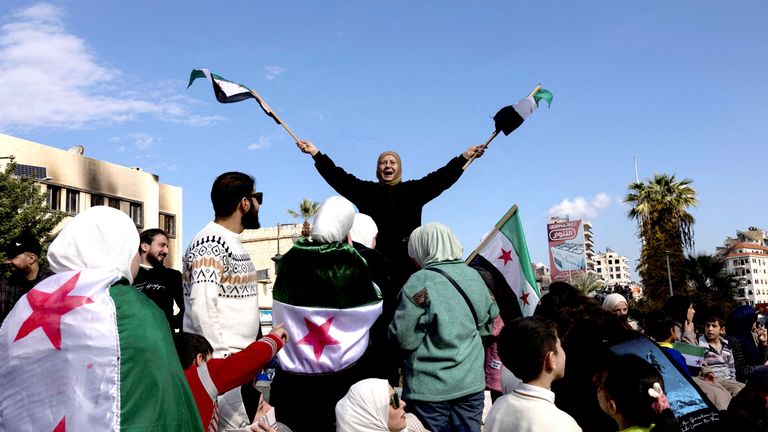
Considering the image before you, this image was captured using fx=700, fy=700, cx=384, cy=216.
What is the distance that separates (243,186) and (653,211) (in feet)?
154

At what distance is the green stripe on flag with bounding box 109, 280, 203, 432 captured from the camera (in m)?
2.69

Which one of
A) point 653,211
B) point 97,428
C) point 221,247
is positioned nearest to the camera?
point 97,428

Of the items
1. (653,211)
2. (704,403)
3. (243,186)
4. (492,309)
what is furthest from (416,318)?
(653,211)

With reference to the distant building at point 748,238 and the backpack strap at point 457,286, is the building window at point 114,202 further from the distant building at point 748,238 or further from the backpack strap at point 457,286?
the distant building at point 748,238

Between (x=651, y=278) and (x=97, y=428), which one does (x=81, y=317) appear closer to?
(x=97, y=428)

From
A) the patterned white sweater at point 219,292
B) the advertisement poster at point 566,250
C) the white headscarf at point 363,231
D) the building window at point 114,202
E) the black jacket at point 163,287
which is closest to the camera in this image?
the patterned white sweater at point 219,292

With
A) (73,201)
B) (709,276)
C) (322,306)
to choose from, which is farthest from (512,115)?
(709,276)

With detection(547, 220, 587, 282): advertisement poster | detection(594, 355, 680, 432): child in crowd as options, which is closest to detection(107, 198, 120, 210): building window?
detection(547, 220, 587, 282): advertisement poster

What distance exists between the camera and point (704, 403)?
3.25m

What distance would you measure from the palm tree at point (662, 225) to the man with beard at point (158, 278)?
45.8 meters

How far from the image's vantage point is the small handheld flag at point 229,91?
6.17 m

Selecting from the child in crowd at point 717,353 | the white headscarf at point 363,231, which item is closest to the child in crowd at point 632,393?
the white headscarf at point 363,231

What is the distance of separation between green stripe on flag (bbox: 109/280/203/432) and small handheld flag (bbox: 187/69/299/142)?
3.50 meters

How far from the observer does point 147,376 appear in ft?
8.91
